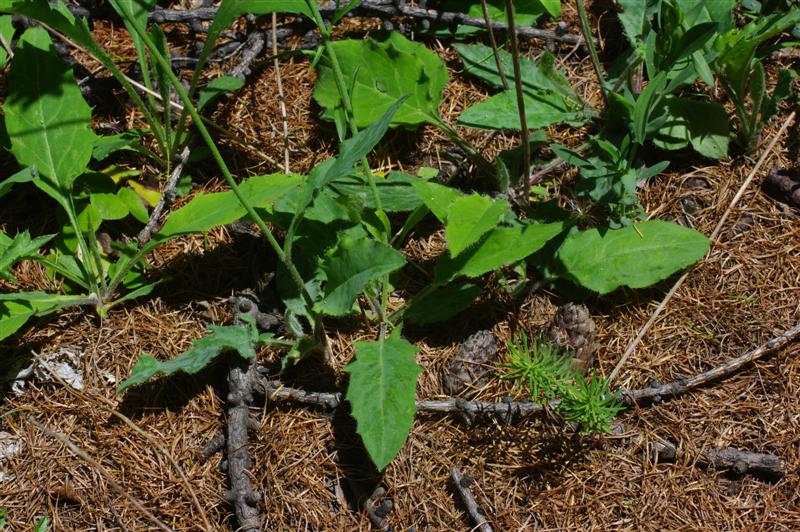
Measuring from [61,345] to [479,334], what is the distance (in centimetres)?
120

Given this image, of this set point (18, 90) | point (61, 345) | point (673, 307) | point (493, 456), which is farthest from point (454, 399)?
point (18, 90)

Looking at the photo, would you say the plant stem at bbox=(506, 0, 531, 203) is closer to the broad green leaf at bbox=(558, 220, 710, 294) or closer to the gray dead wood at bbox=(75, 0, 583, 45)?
the broad green leaf at bbox=(558, 220, 710, 294)

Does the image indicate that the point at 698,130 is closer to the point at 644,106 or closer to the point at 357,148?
the point at 644,106

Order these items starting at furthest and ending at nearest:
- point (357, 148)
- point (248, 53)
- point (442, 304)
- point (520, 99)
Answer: point (248, 53)
point (442, 304)
point (520, 99)
point (357, 148)

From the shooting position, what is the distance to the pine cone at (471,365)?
2.04 metres

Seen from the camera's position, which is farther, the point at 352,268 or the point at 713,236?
the point at 713,236

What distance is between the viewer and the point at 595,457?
6.41 ft

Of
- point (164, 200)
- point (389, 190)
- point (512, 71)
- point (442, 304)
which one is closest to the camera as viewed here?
point (442, 304)

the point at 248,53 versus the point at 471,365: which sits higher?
the point at 248,53

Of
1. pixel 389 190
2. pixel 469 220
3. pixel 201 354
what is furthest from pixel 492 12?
pixel 201 354

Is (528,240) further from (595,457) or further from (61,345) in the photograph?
(61,345)

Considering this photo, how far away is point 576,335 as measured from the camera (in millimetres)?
A: 2043

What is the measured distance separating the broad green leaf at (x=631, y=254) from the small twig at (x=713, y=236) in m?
0.09

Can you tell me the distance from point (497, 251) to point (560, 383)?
0.39 metres
